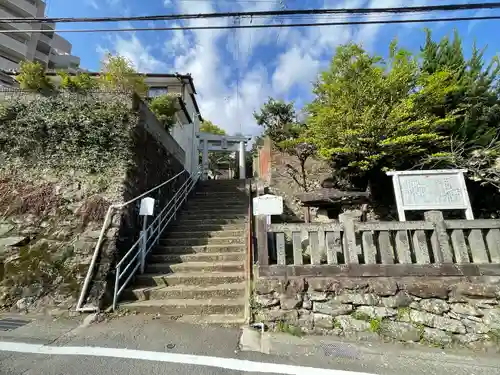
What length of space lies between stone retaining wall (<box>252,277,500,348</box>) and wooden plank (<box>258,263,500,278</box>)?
0.26 feet

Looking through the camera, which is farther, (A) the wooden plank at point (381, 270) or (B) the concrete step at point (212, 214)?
(B) the concrete step at point (212, 214)

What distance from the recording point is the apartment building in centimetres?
2048

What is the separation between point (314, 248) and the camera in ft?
11.4

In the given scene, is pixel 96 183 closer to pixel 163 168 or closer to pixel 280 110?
pixel 163 168

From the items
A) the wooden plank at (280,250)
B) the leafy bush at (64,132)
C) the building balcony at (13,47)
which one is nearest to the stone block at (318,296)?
the wooden plank at (280,250)

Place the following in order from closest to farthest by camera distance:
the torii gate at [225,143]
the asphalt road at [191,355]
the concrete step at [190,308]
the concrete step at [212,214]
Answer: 1. the asphalt road at [191,355]
2. the concrete step at [190,308]
3. the concrete step at [212,214]
4. the torii gate at [225,143]

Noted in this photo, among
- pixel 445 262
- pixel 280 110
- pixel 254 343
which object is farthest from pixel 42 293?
pixel 280 110

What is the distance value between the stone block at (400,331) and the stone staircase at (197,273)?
197 cm

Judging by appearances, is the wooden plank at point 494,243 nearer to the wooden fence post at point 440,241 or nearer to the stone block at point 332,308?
the wooden fence post at point 440,241

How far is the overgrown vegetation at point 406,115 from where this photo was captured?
545 cm

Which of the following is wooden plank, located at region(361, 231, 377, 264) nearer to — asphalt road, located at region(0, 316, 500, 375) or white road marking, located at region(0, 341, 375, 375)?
asphalt road, located at region(0, 316, 500, 375)

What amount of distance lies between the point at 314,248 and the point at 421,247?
157cm

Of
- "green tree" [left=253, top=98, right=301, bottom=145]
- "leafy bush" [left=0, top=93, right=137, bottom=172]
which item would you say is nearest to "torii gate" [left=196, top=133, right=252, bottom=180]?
"green tree" [left=253, top=98, right=301, bottom=145]

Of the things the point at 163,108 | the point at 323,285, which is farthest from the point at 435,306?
the point at 163,108
